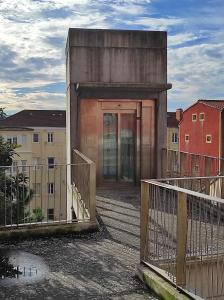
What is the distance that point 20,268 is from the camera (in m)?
5.60

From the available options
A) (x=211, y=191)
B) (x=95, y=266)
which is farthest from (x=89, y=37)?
(x=95, y=266)

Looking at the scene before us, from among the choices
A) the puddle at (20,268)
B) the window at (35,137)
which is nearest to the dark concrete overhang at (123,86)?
the puddle at (20,268)

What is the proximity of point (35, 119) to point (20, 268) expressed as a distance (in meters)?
42.6

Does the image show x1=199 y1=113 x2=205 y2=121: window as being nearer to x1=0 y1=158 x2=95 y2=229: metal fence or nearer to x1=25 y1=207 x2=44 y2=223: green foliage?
x1=0 y1=158 x2=95 y2=229: metal fence

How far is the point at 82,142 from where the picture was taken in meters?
12.1

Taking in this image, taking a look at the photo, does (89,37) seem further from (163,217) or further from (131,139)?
(163,217)

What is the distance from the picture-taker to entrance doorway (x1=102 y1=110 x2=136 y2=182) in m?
12.3

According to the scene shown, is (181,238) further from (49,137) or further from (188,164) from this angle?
(49,137)

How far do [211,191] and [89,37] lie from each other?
19.6 feet

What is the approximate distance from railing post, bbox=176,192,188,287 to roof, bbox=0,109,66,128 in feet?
Result: 138

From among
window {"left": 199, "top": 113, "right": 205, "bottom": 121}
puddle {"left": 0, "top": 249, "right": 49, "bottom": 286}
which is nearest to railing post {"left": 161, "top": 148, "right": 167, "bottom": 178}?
puddle {"left": 0, "top": 249, "right": 49, "bottom": 286}

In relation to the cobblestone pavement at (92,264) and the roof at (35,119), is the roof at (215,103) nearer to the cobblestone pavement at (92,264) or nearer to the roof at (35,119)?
the roof at (35,119)

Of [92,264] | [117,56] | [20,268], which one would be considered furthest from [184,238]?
[117,56]

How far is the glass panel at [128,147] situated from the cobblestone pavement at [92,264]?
3927 mm
